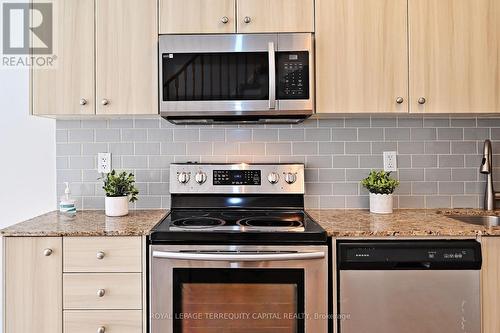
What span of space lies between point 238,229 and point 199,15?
A: 43.1 inches

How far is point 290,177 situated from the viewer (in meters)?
2.06

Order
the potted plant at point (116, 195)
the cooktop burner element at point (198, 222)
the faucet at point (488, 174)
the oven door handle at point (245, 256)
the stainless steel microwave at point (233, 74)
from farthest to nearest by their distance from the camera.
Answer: the faucet at point (488, 174) → the potted plant at point (116, 195) → the stainless steel microwave at point (233, 74) → the cooktop burner element at point (198, 222) → the oven door handle at point (245, 256)

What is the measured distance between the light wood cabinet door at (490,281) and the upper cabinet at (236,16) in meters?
1.30

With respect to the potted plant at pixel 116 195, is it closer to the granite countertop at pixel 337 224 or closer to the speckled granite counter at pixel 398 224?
the granite countertop at pixel 337 224

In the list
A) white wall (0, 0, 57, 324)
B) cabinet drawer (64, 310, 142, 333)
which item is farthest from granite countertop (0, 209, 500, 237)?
cabinet drawer (64, 310, 142, 333)

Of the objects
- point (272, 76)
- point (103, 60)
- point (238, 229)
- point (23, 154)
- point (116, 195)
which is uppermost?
point (103, 60)

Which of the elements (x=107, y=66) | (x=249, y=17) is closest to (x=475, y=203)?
(x=249, y=17)

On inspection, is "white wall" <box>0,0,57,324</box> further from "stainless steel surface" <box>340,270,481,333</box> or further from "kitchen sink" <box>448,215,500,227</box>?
"kitchen sink" <box>448,215,500,227</box>

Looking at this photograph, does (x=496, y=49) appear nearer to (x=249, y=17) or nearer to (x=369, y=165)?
(x=369, y=165)

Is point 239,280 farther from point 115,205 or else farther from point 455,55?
point 455,55

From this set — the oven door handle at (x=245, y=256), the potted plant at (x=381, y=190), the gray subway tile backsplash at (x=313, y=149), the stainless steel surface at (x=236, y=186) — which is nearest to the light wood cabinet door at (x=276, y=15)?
the gray subway tile backsplash at (x=313, y=149)

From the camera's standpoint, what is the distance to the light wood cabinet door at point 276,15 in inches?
71.4

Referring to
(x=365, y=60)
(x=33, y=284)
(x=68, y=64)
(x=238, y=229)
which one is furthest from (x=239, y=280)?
(x=68, y=64)

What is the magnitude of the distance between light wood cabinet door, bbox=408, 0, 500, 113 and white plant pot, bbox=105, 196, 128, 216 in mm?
1604
